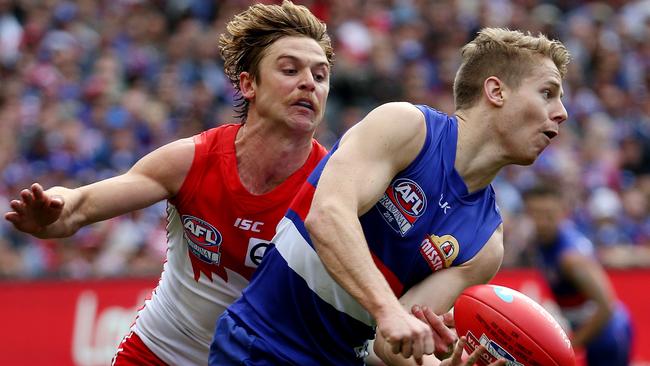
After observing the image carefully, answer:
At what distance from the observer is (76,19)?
15.5 meters

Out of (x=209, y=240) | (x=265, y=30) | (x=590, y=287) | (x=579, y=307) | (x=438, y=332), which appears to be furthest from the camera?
(x=579, y=307)

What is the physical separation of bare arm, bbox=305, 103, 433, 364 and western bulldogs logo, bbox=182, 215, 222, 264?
1113 millimetres

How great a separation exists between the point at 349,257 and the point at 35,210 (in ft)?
5.16

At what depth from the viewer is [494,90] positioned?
502 centimetres

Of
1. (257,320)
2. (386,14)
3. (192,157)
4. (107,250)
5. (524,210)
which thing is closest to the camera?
(257,320)

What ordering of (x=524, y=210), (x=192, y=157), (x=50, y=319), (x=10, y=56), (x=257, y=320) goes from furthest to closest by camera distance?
(x=10, y=56) → (x=524, y=210) → (x=50, y=319) → (x=192, y=157) → (x=257, y=320)

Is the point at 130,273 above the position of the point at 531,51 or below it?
below

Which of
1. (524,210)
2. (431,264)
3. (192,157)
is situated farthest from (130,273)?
(431,264)

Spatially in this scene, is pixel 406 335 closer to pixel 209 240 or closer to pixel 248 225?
pixel 248 225

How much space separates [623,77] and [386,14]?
10.3ft

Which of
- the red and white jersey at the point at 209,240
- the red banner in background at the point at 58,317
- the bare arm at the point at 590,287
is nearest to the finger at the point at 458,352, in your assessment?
the red and white jersey at the point at 209,240

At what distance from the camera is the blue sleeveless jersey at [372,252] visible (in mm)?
4867

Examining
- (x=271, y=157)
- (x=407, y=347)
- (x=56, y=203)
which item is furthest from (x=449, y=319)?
(x=56, y=203)

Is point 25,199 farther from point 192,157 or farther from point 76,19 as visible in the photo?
point 76,19
